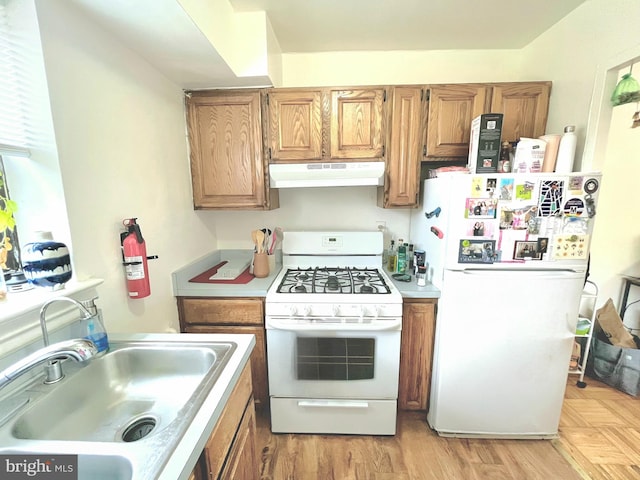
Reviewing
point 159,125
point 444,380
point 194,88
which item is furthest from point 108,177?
point 444,380

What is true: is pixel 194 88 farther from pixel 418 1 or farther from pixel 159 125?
pixel 418 1

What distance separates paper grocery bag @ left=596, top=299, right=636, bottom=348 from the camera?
2.00 meters

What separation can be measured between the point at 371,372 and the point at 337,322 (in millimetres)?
389

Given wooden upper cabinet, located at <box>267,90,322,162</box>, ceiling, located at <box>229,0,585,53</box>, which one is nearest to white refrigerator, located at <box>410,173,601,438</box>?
wooden upper cabinet, located at <box>267,90,322,162</box>

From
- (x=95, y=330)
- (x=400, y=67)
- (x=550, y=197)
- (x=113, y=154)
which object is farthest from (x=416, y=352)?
(x=400, y=67)

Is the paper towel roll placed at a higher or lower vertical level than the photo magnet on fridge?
higher

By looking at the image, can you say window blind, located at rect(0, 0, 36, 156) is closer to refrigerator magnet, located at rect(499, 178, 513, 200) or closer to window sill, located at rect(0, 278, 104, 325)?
window sill, located at rect(0, 278, 104, 325)

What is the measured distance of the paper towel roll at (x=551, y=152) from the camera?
1.51m

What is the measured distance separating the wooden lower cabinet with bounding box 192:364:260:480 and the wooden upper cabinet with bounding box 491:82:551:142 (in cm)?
212

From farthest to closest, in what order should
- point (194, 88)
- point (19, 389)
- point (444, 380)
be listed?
point (194, 88)
point (444, 380)
point (19, 389)

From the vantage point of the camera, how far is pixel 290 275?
194cm

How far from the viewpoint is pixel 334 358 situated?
159 centimetres

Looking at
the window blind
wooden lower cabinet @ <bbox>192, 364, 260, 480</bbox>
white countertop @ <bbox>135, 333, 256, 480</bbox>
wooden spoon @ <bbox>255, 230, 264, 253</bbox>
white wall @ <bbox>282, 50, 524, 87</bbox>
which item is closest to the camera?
white countertop @ <bbox>135, 333, 256, 480</bbox>

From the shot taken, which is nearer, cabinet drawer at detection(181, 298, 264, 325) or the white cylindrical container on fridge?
the white cylindrical container on fridge
